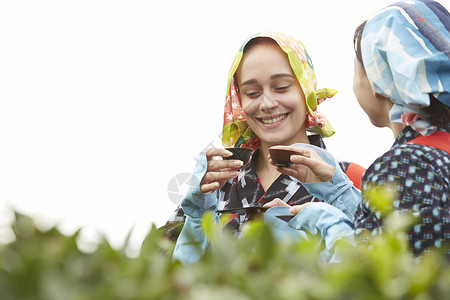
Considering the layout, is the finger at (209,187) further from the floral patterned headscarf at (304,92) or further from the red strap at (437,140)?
the red strap at (437,140)

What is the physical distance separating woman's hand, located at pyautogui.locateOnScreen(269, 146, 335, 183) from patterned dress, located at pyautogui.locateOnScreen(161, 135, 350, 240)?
0.33 meters

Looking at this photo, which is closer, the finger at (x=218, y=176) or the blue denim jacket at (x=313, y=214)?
the blue denim jacket at (x=313, y=214)

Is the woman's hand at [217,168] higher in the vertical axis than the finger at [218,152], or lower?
lower

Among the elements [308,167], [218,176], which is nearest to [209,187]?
[218,176]

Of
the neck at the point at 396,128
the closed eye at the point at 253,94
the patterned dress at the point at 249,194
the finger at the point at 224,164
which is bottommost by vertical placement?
the patterned dress at the point at 249,194

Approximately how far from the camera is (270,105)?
2762mm

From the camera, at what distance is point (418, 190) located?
149 centimetres

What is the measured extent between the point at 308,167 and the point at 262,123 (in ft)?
2.33

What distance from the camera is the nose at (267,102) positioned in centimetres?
276

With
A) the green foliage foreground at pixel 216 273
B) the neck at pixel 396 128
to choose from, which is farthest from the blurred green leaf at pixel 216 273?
the neck at pixel 396 128

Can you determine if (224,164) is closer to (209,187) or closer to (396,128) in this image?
(209,187)

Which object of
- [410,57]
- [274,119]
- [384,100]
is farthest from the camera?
[274,119]

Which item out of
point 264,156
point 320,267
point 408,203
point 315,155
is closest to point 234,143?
point 264,156

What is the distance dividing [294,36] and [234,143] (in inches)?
28.3
